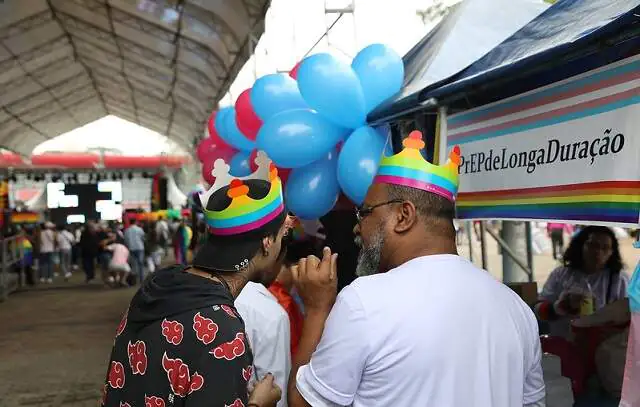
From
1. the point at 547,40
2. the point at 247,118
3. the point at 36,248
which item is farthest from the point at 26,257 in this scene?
the point at 547,40

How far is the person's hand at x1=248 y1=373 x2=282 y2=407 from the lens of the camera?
1767 millimetres

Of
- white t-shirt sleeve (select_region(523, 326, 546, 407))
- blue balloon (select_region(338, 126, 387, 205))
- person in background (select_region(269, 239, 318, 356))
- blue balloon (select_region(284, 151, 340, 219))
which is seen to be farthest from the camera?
blue balloon (select_region(284, 151, 340, 219))

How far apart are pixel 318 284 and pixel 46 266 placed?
58.0 feet

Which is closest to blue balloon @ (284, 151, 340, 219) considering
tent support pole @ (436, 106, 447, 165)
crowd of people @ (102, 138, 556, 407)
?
tent support pole @ (436, 106, 447, 165)

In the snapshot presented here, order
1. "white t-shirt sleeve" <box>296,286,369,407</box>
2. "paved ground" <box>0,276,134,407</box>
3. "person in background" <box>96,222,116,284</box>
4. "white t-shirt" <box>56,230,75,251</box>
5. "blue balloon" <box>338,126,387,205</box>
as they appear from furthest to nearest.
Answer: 1. "white t-shirt" <box>56,230,75,251</box>
2. "person in background" <box>96,222,116,284</box>
3. "paved ground" <box>0,276,134,407</box>
4. "blue balloon" <box>338,126,387,205</box>
5. "white t-shirt sleeve" <box>296,286,369,407</box>

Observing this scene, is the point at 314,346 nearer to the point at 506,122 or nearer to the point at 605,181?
the point at 605,181

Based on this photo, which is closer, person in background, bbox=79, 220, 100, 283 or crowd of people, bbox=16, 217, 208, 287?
crowd of people, bbox=16, 217, 208, 287

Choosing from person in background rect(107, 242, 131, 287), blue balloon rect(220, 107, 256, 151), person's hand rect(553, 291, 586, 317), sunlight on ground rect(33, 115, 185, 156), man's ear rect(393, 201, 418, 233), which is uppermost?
sunlight on ground rect(33, 115, 185, 156)

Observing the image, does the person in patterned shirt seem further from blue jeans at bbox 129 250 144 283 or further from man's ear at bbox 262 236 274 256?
blue jeans at bbox 129 250 144 283

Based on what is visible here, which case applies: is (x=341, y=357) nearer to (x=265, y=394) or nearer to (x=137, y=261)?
(x=265, y=394)

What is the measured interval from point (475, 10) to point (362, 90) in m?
1.12

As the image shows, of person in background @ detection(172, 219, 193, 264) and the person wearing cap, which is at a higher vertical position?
the person wearing cap

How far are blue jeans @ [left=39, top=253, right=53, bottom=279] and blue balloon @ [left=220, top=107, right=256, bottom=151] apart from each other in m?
13.2

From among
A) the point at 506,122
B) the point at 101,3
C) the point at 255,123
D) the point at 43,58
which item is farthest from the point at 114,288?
the point at 506,122
